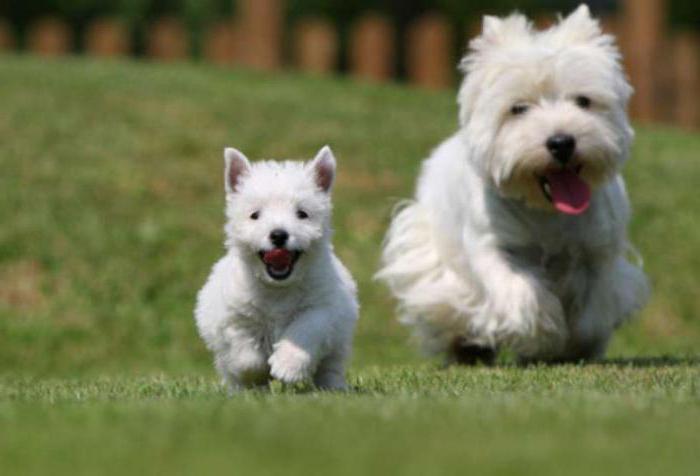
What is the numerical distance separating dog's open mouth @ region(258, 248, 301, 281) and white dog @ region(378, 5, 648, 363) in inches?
93.7

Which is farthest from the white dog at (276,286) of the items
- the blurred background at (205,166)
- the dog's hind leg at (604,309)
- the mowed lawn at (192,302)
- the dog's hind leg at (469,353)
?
the blurred background at (205,166)

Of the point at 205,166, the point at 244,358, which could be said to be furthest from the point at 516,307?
the point at 205,166

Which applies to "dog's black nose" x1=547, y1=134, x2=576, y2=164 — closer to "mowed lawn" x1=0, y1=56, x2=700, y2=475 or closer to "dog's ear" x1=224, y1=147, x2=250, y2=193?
"mowed lawn" x1=0, y1=56, x2=700, y2=475

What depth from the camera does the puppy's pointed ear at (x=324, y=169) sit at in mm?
7918

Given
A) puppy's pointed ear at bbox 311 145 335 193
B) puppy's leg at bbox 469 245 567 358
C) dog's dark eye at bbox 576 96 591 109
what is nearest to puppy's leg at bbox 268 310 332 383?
puppy's pointed ear at bbox 311 145 335 193

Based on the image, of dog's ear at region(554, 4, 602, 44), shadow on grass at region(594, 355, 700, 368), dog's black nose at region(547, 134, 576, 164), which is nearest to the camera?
dog's black nose at region(547, 134, 576, 164)

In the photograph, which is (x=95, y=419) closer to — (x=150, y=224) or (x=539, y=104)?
(x=539, y=104)

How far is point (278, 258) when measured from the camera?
7477 millimetres

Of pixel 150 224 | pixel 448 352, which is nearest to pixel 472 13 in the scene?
pixel 150 224

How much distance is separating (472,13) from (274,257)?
28563mm

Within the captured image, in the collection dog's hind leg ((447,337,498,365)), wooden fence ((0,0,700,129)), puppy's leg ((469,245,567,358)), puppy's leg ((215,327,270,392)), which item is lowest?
wooden fence ((0,0,700,129))

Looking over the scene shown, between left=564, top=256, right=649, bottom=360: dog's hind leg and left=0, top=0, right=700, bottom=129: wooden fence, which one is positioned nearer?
left=564, top=256, right=649, bottom=360: dog's hind leg

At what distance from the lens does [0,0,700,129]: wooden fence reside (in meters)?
24.9

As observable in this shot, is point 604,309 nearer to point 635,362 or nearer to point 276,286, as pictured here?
point 635,362
